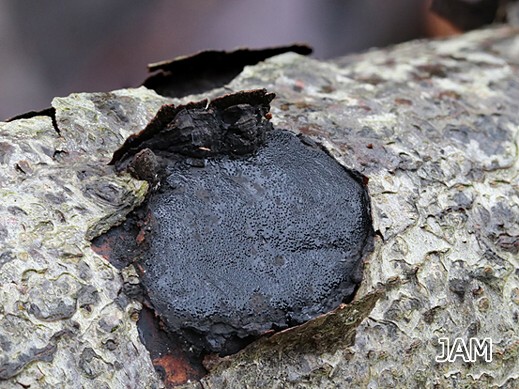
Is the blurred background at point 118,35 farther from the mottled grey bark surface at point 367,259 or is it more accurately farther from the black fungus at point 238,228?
the black fungus at point 238,228

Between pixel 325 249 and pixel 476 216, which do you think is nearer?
pixel 325 249

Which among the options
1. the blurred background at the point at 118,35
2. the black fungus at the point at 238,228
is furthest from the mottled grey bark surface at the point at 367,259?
the blurred background at the point at 118,35

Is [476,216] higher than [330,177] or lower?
lower

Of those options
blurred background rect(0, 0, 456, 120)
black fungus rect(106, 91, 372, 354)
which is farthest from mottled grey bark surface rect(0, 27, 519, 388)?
blurred background rect(0, 0, 456, 120)

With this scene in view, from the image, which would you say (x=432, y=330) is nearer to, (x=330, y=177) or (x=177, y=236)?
(x=330, y=177)

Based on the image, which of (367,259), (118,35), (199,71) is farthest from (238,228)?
(118,35)

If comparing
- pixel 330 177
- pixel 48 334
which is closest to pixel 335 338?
pixel 330 177
